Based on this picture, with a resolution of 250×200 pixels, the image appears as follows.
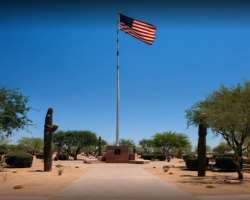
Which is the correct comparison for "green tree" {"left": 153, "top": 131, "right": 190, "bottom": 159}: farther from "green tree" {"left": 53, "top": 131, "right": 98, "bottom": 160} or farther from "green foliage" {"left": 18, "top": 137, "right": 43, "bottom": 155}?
"green foliage" {"left": 18, "top": 137, "right": 43, "bottom": 155}

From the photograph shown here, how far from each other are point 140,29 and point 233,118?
19.8 meters

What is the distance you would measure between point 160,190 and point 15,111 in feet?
71.7

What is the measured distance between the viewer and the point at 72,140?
90.9 meters

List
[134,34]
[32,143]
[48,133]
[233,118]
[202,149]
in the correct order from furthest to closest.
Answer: [32,143] < [134,34] < [48,133] < [202,149] < [233,118]

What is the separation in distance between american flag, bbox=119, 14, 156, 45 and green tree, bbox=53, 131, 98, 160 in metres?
47.6

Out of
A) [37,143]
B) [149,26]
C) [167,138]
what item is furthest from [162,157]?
[37,143]

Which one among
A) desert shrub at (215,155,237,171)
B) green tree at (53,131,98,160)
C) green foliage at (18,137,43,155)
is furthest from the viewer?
green foliage at (18,137,43,155)

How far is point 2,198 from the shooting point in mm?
16688

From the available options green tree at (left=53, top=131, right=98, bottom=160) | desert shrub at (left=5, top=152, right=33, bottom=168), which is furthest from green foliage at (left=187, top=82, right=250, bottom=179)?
green tree at (left=53, top=131, right=98, bottom=160)

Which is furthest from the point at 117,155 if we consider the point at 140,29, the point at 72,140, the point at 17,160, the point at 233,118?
the point at 233,118

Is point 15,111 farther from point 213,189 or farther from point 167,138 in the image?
point 167,138

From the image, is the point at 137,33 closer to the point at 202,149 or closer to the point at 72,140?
the point at 202,149

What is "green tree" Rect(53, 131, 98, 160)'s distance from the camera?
90.8 m

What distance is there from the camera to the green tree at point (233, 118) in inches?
1013
